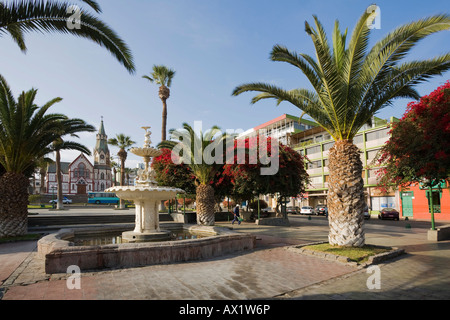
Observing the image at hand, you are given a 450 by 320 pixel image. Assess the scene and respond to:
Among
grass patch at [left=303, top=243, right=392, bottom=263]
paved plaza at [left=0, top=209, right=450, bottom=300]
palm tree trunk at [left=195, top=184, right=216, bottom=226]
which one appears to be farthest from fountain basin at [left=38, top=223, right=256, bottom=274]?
palm tree trunk at [left=195, top=184, right=216, bottom=226]

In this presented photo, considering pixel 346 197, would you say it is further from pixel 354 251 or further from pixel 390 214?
pixel 390 214

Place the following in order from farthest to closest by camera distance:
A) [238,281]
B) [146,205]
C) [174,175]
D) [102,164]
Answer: [102,164]
[174,175]
[146,205]
[238,281]

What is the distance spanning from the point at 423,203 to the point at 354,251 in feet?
98.9

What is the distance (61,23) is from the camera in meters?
5.61

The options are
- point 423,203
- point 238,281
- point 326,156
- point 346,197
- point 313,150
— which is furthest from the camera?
point 313,150

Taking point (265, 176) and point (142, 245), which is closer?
point (142, 245)

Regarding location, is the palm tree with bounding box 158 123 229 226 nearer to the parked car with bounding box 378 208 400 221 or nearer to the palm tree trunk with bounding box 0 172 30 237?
Result: the palm tree trunk with bounding box 0 172 30 237

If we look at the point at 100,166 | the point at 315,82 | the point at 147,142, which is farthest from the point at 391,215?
the point at 100,166

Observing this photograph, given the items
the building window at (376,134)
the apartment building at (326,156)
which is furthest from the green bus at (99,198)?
the building window at (376,134)

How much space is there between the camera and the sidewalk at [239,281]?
15.0 ft

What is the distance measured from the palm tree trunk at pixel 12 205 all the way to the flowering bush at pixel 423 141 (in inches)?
635

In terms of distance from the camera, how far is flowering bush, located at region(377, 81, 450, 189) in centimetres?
1016

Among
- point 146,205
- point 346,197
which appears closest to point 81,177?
point 146,205
